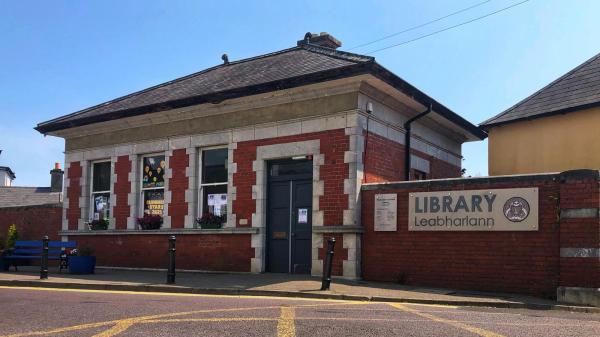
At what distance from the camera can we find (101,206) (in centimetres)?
1878

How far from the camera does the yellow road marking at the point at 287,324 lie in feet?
20.7

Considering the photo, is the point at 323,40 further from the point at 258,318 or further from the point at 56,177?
the point at 56,177

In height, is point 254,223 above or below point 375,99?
below

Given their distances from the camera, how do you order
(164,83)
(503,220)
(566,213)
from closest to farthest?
1. (566,213)
2. (503,220)
3. (164,83)

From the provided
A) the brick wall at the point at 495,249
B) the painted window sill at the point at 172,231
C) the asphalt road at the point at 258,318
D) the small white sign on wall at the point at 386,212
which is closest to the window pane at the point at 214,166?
the painted window sill at the point at 172,231

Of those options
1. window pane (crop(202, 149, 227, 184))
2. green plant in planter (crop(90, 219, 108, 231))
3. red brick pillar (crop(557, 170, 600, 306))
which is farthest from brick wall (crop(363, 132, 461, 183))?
green plant in planter (crop(90, 219, 108, 231))

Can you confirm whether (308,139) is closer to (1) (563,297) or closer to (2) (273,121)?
(2) (273,121)

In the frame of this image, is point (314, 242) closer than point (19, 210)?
Yes

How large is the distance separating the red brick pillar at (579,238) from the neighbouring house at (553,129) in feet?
15.7

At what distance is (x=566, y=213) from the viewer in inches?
423

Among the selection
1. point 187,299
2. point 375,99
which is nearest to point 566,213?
point 375,99

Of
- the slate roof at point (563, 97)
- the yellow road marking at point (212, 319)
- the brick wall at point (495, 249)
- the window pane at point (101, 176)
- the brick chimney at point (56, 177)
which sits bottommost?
the yellow road marking at point (212, 319)

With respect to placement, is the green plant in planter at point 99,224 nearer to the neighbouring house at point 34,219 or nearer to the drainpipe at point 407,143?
the neighbouring house at point 34,219

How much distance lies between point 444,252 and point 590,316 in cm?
364
